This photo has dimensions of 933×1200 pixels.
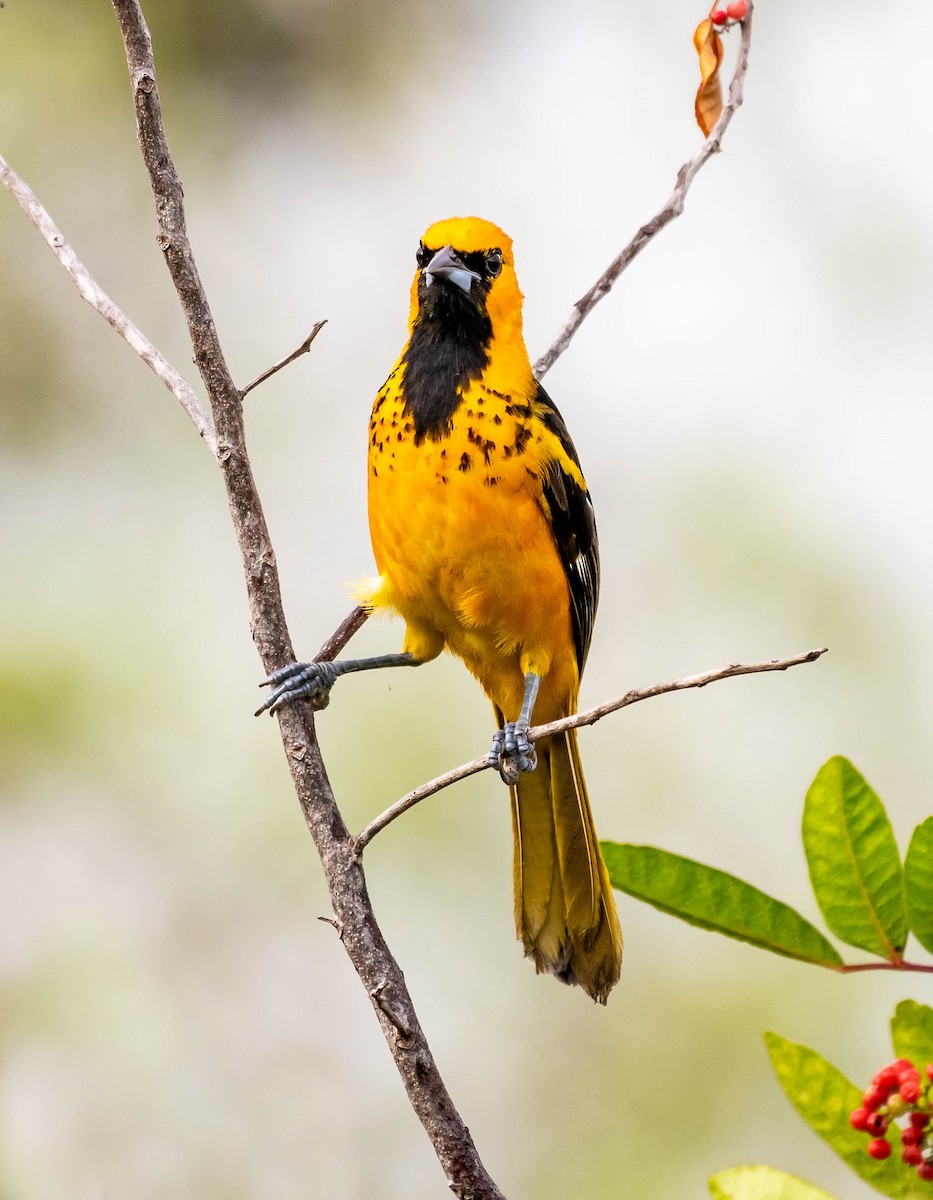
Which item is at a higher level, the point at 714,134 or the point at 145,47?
the point at 145,47

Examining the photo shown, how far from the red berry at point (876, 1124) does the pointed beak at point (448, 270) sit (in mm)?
2085

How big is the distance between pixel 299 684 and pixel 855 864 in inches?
52.6

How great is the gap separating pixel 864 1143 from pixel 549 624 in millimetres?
1801

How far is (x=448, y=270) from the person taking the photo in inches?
110

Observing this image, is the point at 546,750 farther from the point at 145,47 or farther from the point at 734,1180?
the point at 734,1180

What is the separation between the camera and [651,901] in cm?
117

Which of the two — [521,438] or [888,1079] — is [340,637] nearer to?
[521,438]

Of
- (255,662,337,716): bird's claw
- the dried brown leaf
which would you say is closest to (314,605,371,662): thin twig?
(255,662,337,716): bird's claw

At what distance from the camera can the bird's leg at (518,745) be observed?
2463 mm

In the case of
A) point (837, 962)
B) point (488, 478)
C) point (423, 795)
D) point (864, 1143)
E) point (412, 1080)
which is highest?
point (488, 478)

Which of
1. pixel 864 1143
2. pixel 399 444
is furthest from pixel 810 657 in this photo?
pixel 399 444

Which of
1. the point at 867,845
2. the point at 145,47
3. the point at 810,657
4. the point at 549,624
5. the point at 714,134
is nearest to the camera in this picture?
the point at 867,845

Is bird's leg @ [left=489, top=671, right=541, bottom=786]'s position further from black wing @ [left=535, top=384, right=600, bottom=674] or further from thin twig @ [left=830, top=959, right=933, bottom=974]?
thin twig @ [left=830, top=959, right=933, bottom=974]

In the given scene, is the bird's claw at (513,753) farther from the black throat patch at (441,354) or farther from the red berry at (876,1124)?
the red berry at (876,1124)
